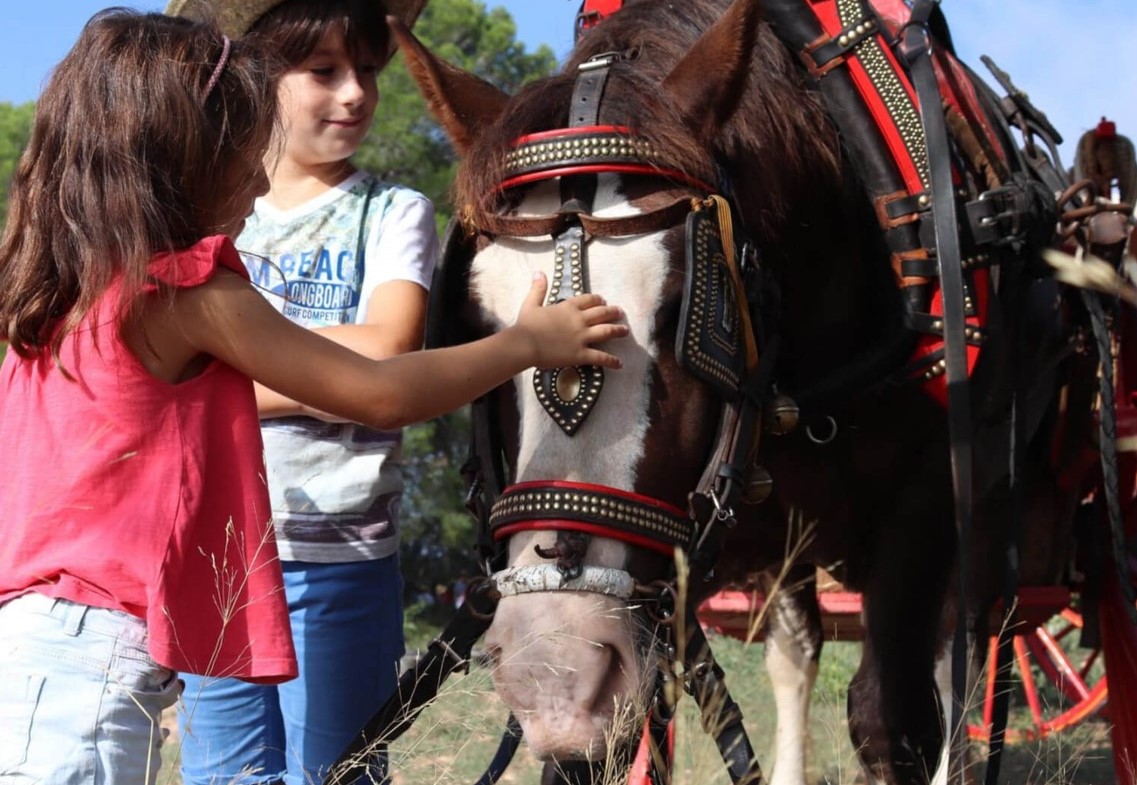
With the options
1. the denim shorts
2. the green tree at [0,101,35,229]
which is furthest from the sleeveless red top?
the green tree at [0,101,35,229]

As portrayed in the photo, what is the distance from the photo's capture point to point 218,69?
6.20 ft

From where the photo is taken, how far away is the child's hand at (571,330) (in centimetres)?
208

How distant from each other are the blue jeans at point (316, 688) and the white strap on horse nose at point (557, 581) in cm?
58

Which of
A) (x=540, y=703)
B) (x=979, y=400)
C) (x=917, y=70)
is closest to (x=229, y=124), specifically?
(x=540, y=703)

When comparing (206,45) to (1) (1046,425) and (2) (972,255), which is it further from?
(1) (1046,425)

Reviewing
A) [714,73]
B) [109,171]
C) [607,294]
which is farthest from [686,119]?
[109,171]

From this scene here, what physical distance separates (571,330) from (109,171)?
Answer: 2.28 feet

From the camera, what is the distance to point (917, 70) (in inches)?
114

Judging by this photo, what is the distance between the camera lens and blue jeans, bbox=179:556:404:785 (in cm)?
257

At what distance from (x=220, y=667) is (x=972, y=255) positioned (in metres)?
1.80

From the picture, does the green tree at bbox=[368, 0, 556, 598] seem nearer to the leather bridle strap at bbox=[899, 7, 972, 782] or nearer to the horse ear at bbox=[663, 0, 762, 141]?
the leather bridle strap at bbox=[899, 7, 972, 782]

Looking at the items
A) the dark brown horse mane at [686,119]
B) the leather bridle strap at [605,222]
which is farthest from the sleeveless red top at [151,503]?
the dark brown horse mane at [686,119]

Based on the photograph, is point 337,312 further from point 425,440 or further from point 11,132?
point 11,132

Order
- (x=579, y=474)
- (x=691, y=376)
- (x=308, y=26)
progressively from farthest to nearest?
1. (x=308, y=26)
2. (x=691, y=376)
3. (x=579, y=474)
